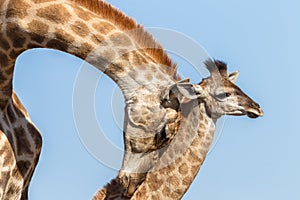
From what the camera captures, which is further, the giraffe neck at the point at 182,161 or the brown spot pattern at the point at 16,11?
the giraffe neck at the point at 182,161

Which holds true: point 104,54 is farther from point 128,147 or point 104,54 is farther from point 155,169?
point 155,169

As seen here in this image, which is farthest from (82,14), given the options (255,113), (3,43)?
(255,113)

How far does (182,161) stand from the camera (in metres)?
13.4

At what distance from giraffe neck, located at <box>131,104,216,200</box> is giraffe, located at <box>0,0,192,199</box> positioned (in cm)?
170

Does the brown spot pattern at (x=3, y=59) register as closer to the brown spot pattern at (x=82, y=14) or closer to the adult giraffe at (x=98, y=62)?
the adult giraffe at (x=98, y=62)

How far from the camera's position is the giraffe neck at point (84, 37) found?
10039 millimetres

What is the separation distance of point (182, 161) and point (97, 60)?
3.50m

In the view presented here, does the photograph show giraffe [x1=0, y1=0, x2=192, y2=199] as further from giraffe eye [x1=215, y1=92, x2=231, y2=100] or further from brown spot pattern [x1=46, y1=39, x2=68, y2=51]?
giraffe eye [x1=215, y1=92, x2=231, y2=100]

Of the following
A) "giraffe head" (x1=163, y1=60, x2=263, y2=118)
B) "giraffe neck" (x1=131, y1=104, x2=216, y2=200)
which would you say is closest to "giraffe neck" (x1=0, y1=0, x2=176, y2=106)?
"giraffe neck" (x1=131, y1=104, x2=216, y2=200)

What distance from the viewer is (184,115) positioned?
14.1m

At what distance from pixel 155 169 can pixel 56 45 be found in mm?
3252

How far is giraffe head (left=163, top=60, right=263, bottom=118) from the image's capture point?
46.0ft

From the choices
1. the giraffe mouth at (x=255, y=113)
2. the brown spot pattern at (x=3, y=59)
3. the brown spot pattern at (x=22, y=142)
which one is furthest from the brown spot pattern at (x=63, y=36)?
the giraffe mouth at (x=255, y=113)

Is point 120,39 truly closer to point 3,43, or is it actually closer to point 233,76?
point 3,43
